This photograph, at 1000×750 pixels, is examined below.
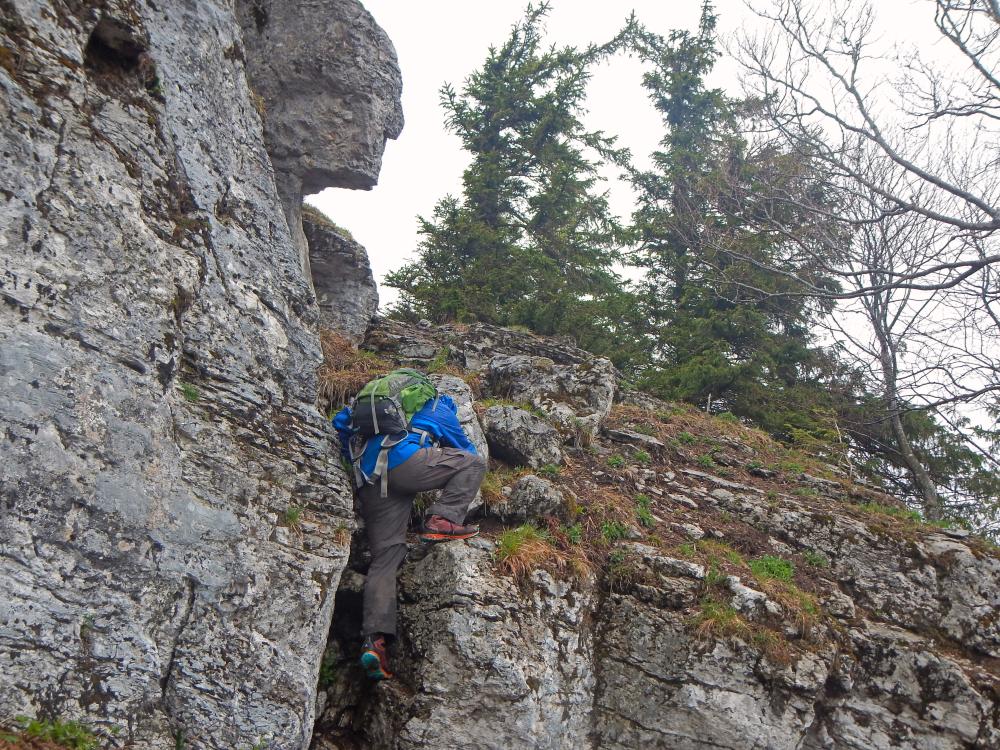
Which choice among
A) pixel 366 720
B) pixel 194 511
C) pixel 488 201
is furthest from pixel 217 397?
pixel 488 201

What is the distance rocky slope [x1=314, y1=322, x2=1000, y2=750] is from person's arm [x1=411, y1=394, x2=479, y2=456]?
1.01 meters

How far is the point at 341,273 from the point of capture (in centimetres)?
1341

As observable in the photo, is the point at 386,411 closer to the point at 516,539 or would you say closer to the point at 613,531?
the point at 516,539

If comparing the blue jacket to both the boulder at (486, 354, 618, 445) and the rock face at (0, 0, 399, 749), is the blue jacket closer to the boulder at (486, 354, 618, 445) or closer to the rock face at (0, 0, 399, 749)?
the rock face at (0, 0, 399, 749)

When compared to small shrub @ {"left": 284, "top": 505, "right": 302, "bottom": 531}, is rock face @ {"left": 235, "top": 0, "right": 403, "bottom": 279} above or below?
above

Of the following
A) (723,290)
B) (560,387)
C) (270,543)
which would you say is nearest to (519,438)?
(560,387)

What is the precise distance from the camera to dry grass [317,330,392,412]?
9.18 m

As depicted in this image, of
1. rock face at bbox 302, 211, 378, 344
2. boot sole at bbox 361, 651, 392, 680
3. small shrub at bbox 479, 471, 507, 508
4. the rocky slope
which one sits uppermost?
rock face at bbox 302, 211, 378, 344

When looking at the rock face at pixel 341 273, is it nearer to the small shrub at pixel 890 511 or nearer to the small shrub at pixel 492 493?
the small shrub at pixel 492 493

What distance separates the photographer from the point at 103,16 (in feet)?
21.6

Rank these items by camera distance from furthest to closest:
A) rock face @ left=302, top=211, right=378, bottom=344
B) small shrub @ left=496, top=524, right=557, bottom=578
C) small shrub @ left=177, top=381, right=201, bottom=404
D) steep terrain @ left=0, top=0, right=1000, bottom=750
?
rock face @ left=302, top=211, right=378, bottom=344 < small shrub @ left=496, top=524, right=557, bottom=578 < small shrub @ left=177, top=381, right=201, bottom=404 < steep terrain @ left=0, top=0, right=1000, bottom=750

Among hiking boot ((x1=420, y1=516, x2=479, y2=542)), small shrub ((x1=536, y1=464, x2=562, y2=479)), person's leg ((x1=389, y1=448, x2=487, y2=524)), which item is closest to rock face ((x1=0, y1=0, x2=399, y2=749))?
person's leg ((x1=389, y1=448, x2=487, y2=524))

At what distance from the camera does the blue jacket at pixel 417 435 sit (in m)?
6.82

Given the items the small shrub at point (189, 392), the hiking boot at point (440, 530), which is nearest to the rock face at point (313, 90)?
the small shrub at point (189, 392)
